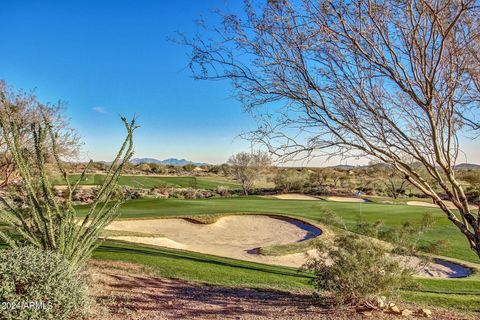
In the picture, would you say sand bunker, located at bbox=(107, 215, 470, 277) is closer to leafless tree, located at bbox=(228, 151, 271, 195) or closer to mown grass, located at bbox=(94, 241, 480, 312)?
mown grass, located at bbox=(94, 241, 480, 312)

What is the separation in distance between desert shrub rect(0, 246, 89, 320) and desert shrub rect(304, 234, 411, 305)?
434 centimetres

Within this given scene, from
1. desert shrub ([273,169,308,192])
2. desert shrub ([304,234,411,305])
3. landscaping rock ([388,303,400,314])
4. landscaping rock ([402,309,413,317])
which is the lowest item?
landscaping rock ([402,309,413,317])

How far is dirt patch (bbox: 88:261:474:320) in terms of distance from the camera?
6.59m

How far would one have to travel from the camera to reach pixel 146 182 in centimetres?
4891

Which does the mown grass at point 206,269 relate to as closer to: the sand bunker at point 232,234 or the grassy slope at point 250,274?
the grassy slope at point 250,274

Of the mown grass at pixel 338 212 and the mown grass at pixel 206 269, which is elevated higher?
the mown grass at pixel 338 212

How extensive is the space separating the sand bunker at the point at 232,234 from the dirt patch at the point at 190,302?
225 inches

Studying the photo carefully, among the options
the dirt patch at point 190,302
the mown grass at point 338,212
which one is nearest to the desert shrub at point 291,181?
the mown grass at point 338,212

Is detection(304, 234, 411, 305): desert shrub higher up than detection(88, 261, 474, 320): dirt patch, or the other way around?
detection(304, 234, 411, 305): desert shrub

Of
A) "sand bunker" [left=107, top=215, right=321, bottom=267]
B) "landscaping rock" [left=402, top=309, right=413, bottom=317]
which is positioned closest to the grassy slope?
"landscaping rock" [left=402, top=309, right=413, bottom=317]

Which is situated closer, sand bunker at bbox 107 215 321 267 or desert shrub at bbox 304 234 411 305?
desert shrub at bbox 304 234 411 305

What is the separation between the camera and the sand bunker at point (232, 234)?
15031mm

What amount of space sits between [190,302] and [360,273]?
10.6 feet

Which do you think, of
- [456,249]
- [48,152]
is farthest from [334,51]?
[48,152]
